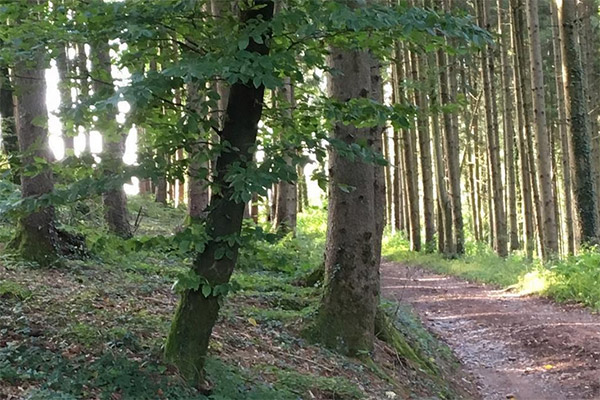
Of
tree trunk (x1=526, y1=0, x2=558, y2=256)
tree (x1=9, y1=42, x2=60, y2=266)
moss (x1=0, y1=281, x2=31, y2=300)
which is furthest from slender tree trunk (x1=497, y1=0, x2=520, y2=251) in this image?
moss (x1=0, y1=281, x2=31, y2=300)

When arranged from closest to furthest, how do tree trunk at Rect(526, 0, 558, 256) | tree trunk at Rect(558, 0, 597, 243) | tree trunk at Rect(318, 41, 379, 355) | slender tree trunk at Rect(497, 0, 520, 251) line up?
tree trunk at Rect(318, 41, 379, 355) → tree trunk at Rect(558, 0, 597, 243) → tree trunk at Rect(526, 0, 558, 256) → slender tree trunk at Rect(497, 0, 520, 251)

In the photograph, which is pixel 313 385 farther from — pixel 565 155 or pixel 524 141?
pixel 524 141

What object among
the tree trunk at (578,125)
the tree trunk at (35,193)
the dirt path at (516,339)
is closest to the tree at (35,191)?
the tree trunk at (35,193)

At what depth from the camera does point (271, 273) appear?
11219 millimetres

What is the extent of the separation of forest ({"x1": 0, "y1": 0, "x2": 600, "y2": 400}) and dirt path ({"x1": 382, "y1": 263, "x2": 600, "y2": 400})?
0.05 m

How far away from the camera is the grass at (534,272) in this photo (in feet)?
38.7

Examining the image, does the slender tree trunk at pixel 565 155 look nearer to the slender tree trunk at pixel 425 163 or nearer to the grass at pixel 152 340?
the slender tree trunk at pixel 425 163

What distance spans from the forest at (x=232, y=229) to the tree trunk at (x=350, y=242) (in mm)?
24

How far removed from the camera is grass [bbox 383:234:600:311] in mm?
11791

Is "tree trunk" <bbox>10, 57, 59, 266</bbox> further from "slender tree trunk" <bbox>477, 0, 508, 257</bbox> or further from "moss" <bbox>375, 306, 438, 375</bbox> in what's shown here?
"slender tree trunk" <bbox>477, 0, 508, 257</bbox>

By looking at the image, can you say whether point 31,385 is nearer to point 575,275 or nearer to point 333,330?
point 333,330

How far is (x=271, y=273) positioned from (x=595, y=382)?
5605 mm

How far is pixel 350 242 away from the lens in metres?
7.05

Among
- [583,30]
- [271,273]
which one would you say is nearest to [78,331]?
[271,273]
